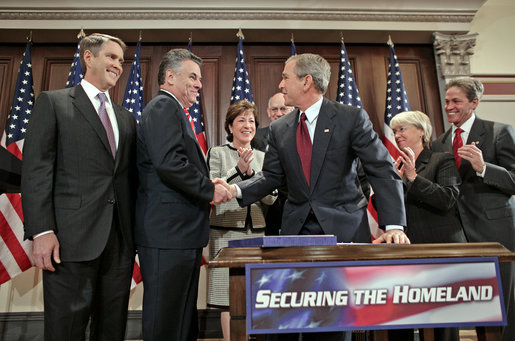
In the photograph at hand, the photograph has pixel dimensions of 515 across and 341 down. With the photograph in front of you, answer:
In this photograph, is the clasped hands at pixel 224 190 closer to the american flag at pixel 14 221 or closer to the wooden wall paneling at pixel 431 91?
the american flag at pixel 14 221

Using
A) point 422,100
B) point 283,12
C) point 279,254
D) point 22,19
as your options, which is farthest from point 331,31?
point 279,254

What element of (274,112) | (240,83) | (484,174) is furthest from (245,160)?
(240,83)

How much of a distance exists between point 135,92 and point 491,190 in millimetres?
3241

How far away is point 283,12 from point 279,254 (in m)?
3.63

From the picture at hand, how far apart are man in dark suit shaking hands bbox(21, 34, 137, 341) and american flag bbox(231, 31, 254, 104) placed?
2.08 meters

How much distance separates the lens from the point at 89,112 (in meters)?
1.94

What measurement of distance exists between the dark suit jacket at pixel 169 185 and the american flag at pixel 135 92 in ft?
6.69

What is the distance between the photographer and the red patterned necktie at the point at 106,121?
1.98 metres

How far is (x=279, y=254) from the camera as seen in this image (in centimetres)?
122

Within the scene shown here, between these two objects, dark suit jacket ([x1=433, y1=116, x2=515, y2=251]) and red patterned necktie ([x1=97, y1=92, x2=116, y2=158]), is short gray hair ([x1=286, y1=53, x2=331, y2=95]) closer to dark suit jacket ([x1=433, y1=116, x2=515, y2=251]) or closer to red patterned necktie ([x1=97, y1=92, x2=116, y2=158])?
red patterned necktie ([x1=97, y1=92, x2=116, y2=158])

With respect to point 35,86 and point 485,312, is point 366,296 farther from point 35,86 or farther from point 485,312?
point 35,86

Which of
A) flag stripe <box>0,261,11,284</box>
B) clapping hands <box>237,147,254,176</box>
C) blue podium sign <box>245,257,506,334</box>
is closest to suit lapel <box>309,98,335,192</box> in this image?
clapping hands <box>237,147,254,176</box>

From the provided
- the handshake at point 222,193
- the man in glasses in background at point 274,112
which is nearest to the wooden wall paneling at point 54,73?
the man in glasses in background at point 274,112

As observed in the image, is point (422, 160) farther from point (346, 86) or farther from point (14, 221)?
point (14, 221)
